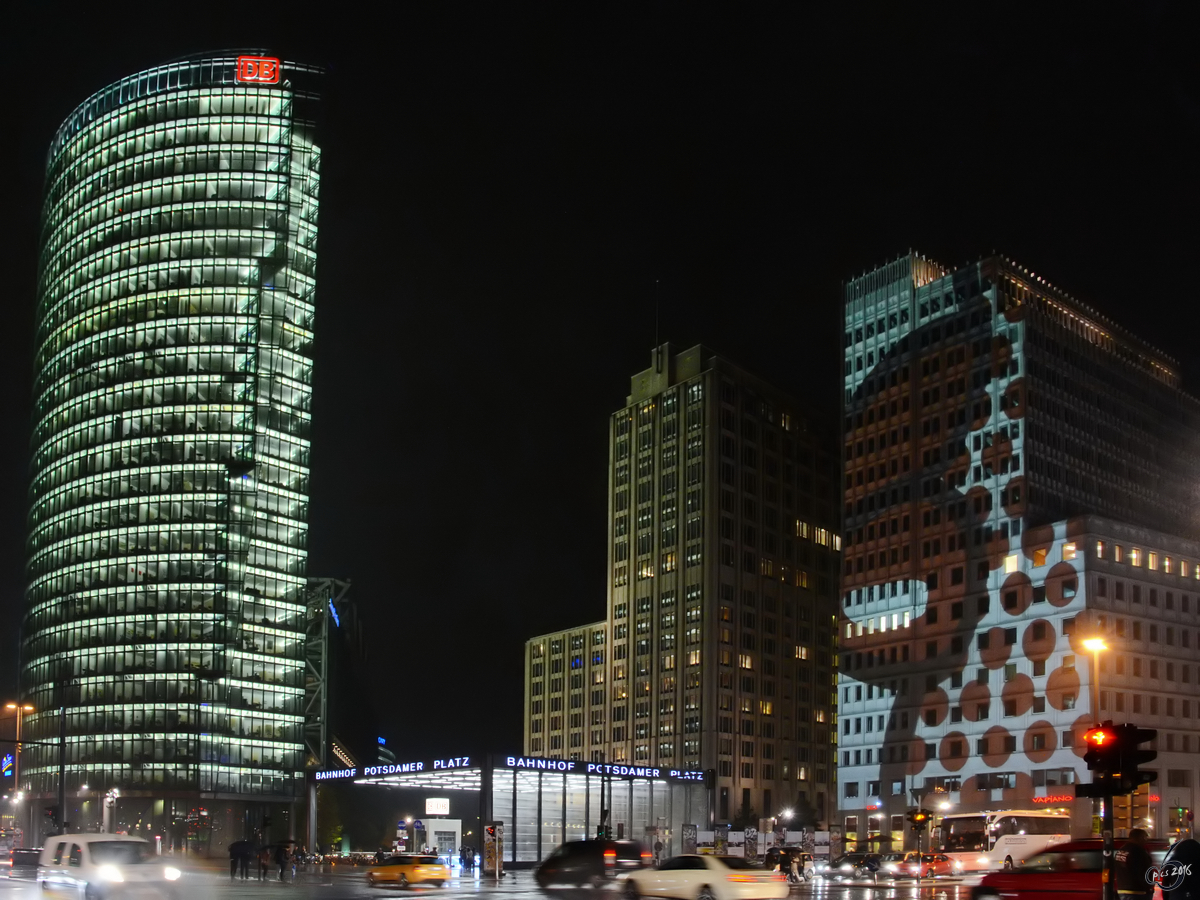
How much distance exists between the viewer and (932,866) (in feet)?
240

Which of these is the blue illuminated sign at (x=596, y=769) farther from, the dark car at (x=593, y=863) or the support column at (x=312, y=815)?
the dark car at (x=593, y=863)

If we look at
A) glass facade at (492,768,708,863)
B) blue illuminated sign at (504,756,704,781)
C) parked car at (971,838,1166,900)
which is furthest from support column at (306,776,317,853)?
parked car at (971,838,1166,900)

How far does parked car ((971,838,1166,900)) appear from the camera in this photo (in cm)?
3253

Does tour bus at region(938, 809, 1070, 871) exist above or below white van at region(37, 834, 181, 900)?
below

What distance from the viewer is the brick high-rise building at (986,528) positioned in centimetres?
12488

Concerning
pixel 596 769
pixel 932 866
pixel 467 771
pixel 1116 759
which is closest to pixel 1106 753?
pixel 1116 759

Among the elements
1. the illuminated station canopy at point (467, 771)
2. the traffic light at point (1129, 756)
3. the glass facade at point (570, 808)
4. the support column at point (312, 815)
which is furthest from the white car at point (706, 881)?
the support column at point (312, 815)

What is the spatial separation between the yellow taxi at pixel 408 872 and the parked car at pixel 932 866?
2483 cm

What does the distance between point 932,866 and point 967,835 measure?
3.64m

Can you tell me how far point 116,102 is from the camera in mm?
158250

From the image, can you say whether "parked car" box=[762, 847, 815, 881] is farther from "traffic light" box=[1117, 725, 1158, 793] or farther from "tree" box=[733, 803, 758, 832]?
"tree" box=[733, 803, 758, 832]

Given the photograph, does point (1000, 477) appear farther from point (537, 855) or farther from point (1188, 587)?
point (537, 855)

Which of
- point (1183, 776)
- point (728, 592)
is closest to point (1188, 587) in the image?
point (1183, 776)

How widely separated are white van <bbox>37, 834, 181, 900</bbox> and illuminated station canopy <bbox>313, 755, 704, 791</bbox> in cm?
6378
